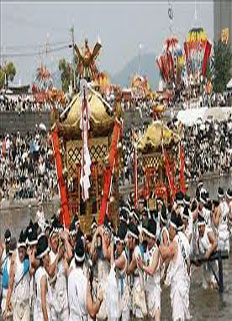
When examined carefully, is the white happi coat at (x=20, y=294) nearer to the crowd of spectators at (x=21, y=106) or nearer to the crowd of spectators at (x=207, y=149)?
the crowd of spectators at (x=207, y=149)

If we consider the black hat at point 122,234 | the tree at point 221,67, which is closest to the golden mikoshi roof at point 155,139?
the black hat at point 122,234

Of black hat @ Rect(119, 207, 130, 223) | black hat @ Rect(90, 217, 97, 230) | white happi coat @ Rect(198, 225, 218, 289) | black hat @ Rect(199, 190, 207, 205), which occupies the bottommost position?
white happi coat @ Rect(198, 225, 218, 289)

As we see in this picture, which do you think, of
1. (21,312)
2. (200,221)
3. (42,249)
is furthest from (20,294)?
(200,221)

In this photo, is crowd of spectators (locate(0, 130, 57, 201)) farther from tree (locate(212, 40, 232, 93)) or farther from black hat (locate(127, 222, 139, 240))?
tree (locate(212, 40, 232, 93))

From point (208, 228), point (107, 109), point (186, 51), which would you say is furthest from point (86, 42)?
point (186, 51)

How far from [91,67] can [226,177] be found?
17.6m

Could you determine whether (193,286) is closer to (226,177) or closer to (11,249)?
(11,249)

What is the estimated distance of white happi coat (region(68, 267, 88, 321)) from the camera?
7.38m

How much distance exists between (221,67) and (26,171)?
44.1 meters

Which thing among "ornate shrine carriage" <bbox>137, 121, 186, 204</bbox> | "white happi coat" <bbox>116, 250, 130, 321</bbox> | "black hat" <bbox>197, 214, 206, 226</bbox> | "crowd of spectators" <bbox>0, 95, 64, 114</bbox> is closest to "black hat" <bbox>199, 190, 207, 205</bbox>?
"black hat" <bbox>197, 214, 206, 226</bbox>

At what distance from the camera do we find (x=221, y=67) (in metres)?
66.2

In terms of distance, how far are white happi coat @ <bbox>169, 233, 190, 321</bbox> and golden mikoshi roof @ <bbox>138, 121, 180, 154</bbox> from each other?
8.04m

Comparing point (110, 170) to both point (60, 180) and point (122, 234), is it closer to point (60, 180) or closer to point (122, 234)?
point (60, 180)

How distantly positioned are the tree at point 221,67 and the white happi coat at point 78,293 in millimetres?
59147
